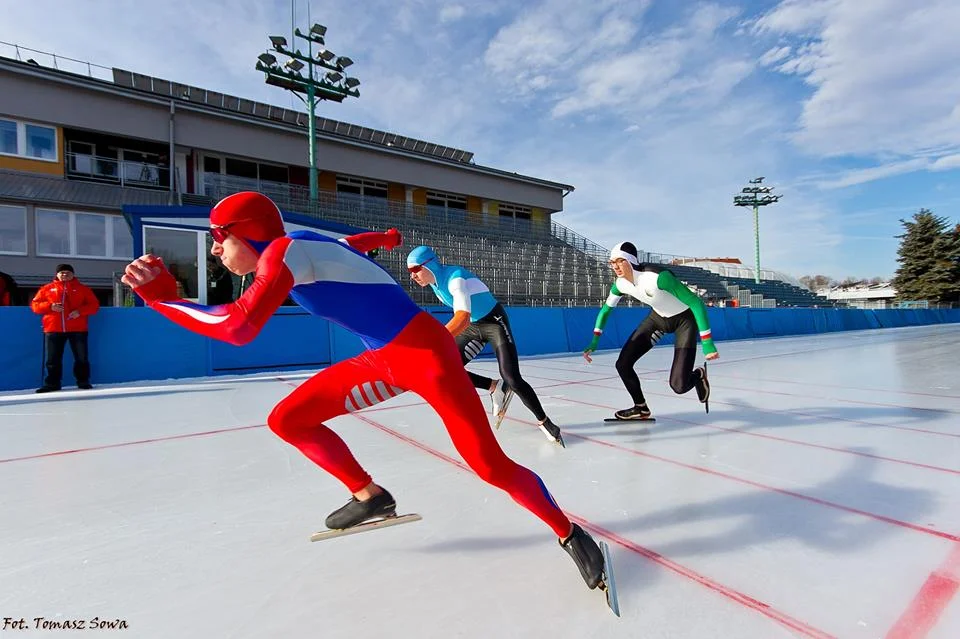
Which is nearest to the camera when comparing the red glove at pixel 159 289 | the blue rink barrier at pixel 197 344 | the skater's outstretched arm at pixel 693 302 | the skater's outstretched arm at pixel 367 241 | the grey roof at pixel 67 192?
the red glove at pixel 159 289

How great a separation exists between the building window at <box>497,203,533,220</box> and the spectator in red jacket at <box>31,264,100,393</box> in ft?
82.0

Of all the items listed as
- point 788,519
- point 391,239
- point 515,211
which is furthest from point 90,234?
point 515,211

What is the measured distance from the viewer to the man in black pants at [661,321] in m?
3.83

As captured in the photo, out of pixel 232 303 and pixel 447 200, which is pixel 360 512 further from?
pixel 447 200

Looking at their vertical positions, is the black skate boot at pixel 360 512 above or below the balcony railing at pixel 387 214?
below

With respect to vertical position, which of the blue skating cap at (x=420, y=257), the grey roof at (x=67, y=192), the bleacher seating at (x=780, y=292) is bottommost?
the blue skating cap at (x=420, y=257)

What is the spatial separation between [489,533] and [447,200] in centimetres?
2670

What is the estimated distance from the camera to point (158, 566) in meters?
1.76

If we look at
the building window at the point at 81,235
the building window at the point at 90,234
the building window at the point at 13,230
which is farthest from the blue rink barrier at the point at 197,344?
the building window at the point at 13,230

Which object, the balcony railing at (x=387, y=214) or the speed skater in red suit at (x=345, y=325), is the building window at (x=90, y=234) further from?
the speed skater in red suit at (x=345, y=325)

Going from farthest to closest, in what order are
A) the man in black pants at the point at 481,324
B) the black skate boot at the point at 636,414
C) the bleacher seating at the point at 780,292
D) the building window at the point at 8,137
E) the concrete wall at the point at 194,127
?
the bleacher seating at the point at 780,292
the concrete wall at the point at 194,127
the building window at the point at 8,137
the black skate boot at the point at 636,414
the man in black pants at the point at 481,324

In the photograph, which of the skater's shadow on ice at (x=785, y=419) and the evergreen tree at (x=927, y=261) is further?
the evergreen tree at (x=927, y=261)

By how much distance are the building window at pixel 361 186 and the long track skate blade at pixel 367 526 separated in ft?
77.4

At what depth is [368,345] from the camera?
1802mm
